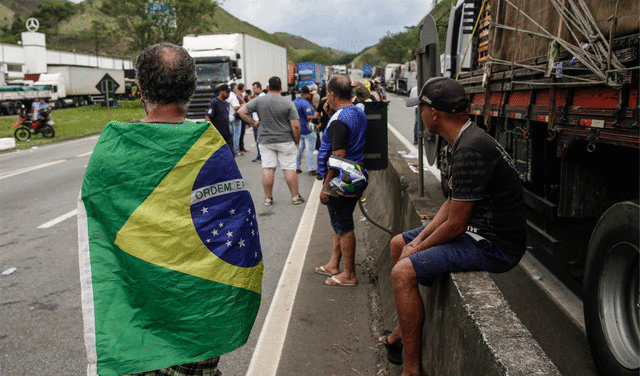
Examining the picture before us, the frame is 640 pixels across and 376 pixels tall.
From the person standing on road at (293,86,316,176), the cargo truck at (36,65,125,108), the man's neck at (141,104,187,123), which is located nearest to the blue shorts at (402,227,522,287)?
the man's neck at (141,104,187,123)

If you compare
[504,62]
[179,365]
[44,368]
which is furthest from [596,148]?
[44,368]

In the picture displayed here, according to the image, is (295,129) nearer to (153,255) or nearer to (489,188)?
(489,188)

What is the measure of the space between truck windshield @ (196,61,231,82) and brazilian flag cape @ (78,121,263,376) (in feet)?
77.5

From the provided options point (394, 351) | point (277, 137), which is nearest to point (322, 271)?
point (394, 351)

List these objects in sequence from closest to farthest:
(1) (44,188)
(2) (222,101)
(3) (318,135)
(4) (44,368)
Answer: (4) (44,368) → (1) (44,188) → (2) (222,101) → (3) (318,135)

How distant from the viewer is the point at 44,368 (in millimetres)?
3734

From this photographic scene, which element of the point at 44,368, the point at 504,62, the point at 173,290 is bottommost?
the point at 44,368

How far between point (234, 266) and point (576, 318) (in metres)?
3.41

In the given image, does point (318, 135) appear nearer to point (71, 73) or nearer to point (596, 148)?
point (596, 148)

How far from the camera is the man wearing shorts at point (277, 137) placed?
30.2 ft

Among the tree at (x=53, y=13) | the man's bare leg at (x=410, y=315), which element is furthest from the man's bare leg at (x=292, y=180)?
the tree at (x=53, y=13)

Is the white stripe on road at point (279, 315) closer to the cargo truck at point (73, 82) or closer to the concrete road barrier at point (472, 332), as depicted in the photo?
the concrete road barrier at point (472, 332)

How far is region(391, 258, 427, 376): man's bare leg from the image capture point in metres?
3.07

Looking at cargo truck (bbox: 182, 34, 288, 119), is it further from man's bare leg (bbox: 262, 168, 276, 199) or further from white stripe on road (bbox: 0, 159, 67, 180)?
man's bare leg (bbox: 262, 168, 276, 199)
